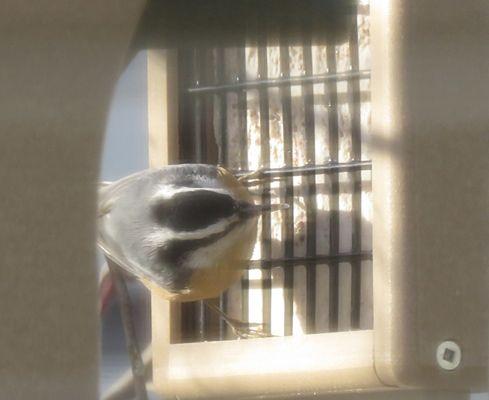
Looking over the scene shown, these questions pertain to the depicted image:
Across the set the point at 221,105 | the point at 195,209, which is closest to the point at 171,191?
the point at 195,209

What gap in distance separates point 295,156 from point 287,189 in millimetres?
53

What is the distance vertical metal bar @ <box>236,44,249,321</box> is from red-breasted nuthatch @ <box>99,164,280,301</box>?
0.03m

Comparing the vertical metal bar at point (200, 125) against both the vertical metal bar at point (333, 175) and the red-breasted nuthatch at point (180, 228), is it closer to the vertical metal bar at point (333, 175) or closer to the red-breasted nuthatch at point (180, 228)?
the red-breasted nuthatch at point (180, 228)

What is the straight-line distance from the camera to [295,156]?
134 cm

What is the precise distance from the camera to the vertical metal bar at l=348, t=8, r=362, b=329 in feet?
4.36

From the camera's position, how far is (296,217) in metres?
1.32

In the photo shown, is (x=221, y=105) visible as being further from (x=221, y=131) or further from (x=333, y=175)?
(x=333, y=175)

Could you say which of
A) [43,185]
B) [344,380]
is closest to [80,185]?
[43,185]

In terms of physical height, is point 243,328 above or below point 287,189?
below

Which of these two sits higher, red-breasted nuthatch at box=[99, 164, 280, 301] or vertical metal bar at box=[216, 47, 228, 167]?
vertical metal bar at box=[216, 47, 228, 167]

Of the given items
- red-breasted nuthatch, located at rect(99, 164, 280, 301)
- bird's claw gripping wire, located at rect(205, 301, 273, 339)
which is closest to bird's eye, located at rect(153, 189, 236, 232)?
red-breasted nuthatch, located at rect(99, 164, 280, 301)

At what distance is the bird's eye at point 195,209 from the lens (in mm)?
1237

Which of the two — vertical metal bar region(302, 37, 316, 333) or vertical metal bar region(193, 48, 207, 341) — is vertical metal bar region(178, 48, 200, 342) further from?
vertical metal bar region(302, 37, 316, 333)

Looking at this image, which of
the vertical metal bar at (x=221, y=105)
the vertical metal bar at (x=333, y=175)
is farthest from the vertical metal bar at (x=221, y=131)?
the vertical metal bar at (x=333, y=175)
